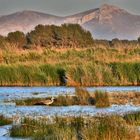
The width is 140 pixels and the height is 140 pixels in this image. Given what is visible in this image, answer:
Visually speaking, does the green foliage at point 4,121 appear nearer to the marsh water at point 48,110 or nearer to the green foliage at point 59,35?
the marsh water at point 48,110

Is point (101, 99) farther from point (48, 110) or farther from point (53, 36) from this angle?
point (53, 36)

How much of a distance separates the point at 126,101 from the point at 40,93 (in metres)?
5.21

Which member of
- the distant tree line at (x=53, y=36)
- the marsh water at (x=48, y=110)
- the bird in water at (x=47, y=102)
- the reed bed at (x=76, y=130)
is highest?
the distant tree line at (x=53, y=36)

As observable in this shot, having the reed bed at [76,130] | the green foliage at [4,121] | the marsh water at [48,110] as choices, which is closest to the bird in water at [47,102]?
the marsh water at [48,110]

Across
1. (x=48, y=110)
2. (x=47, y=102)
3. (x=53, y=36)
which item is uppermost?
(x=53, y=36)

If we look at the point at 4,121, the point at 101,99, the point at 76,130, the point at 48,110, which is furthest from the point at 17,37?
the point at 76,130

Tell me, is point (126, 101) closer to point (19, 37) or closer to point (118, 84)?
point (118, 84)

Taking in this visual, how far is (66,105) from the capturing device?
70.7 ft

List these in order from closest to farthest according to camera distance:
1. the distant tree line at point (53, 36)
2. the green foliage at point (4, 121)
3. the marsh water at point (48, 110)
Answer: the green foliage at point (4, 121) → the marsh water at point (48, 110) → the distant tree line at point (53, 36)

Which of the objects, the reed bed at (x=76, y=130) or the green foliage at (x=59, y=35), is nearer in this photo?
the reed bed at (x=76, y=130)

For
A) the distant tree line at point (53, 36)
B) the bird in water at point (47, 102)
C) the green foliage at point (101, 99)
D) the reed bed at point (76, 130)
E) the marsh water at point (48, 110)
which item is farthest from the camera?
the distant tree line at point (53, 36)

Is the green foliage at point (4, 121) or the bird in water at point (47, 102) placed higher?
the bird in water at point (47, 102)

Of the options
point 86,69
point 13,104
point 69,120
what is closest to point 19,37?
point 86,69

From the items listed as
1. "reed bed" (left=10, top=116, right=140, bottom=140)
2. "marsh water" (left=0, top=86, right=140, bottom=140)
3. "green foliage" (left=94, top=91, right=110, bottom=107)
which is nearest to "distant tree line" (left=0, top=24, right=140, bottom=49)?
"marsh water" (left=0, top=86, right=140, bottom=140)
